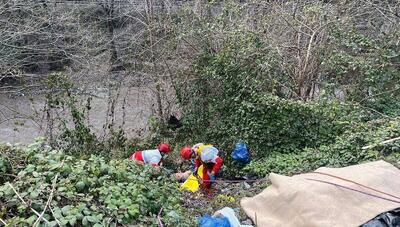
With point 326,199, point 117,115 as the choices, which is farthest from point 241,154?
point 117,115

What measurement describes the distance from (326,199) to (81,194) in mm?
2131

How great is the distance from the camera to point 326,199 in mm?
3773

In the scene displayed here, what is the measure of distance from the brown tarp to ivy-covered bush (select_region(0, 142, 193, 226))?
814 mm

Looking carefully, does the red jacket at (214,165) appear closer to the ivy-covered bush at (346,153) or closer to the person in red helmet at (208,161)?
the person in red helmet at (208,161)

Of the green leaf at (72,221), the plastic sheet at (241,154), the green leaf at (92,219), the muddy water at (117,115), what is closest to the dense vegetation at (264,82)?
the plastic sheet at (241,154)

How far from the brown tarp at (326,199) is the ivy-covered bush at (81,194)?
2.67 feet

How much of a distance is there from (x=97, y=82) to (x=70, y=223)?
10.7 metres

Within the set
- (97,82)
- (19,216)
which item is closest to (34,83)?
(97,82)

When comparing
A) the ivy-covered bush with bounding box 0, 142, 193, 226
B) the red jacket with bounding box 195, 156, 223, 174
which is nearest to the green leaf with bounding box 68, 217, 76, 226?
the ivy-covered bush with bounding box 0, 142, 193, 226

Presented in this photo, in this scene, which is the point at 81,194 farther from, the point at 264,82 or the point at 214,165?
the point at 264,82

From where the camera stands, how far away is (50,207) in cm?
382

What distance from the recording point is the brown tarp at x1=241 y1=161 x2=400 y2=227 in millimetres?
3674

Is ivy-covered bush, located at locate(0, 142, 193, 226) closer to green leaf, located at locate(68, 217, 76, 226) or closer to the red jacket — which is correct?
green leaf, located at locate(68, 217, 76, 226)

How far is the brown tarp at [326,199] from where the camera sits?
3.67 m
